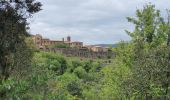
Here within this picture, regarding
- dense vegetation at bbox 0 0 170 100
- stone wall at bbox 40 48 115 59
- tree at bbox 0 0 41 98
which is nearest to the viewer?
dense vegetation at bbox 0 0 170 100

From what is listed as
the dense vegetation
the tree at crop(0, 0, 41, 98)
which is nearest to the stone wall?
the dense vegetation

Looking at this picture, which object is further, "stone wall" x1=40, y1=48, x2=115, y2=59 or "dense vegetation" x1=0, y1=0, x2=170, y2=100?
"stone wall" x1=40, y1=48, x2=115, y2=59

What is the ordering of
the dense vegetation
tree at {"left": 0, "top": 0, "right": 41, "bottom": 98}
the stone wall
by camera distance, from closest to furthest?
the dense vegetation, tree at {"left": 0, "top": 0, "right": 41, "bottom": 98}, the stone wall

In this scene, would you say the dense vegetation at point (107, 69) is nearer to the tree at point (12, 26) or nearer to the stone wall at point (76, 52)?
the tree at point (12, 26)

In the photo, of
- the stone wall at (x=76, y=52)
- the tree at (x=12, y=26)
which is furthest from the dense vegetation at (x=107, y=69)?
the stone wall at (x=76, y=52)

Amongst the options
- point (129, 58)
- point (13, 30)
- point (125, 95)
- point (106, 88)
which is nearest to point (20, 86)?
point (13, 30)

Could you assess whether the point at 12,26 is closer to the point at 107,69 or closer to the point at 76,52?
the point at 107,69

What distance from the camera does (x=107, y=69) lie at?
3597 cm

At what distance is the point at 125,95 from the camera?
81.4 feet

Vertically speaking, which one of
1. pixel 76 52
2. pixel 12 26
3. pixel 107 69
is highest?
pixel 12 26

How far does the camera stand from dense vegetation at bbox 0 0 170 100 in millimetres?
9062

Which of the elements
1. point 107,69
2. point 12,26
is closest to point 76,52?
point 107,69

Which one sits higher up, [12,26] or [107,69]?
[12,26]

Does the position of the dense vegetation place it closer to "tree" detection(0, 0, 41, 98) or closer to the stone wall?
"tree" detection(0, 0, 41, 98)
